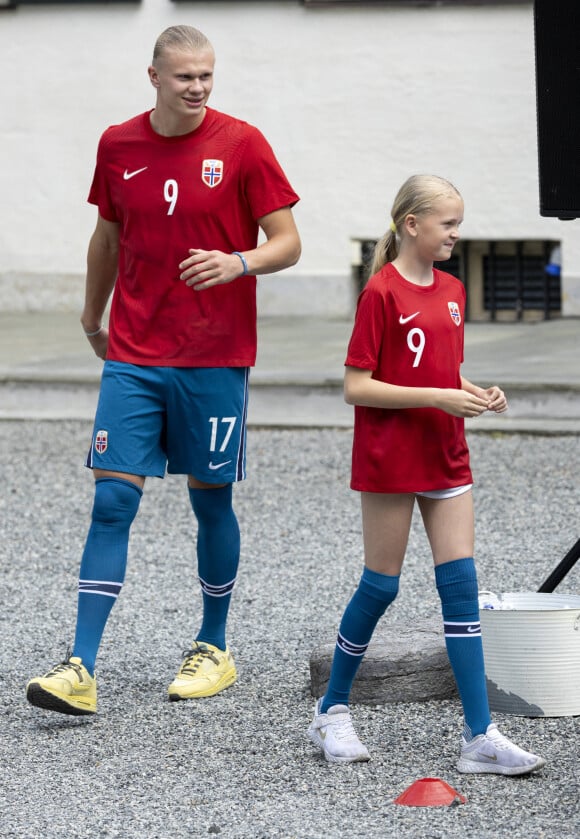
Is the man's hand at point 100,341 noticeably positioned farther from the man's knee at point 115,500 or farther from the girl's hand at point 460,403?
the girl's hand at point 460,403

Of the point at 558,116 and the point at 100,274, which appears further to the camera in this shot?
the point at 100,274

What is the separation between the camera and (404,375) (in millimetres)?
3656

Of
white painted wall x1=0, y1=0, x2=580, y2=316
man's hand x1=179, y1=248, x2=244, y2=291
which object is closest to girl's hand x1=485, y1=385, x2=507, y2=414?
man's hand x1=179, y1=248, x2=244, y2=291

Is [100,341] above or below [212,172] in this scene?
below

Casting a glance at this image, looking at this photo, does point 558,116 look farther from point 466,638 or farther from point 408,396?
point 466,638

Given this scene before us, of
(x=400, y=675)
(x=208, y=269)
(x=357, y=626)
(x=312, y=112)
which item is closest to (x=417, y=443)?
(x=357, y=626)

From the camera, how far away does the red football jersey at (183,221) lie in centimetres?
412

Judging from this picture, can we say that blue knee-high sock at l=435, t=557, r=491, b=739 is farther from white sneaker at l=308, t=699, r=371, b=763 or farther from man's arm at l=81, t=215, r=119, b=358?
man's arm at l=81, t=215, r=119, b=358

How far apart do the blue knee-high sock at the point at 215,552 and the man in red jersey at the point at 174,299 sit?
0.13 metres

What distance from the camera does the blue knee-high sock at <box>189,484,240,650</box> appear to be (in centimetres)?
438

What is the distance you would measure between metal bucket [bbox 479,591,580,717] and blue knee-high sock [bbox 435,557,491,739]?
14.5 inches

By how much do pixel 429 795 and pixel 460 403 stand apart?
89cm

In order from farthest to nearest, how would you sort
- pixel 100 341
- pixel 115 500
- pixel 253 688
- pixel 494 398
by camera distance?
pixel 100 341 < pixel 253 688 < pixel 115 500 < pixel 494 398

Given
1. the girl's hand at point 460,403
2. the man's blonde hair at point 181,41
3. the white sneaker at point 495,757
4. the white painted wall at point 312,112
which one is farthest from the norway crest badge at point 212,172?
the white painted wall at point 312,112
